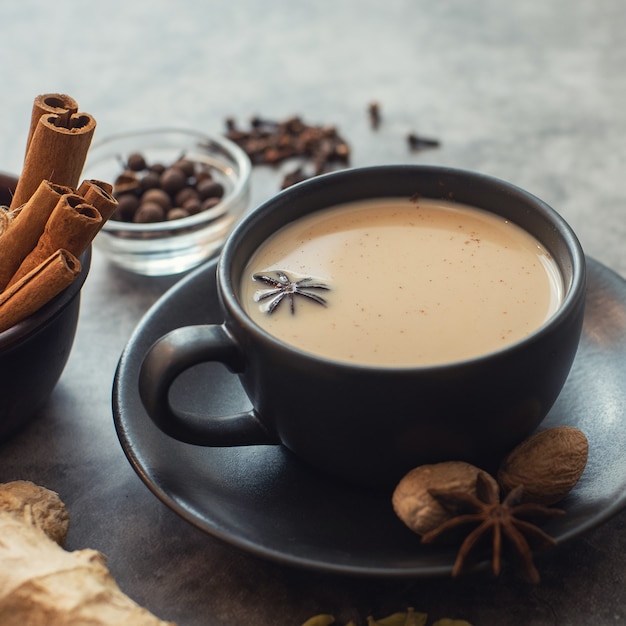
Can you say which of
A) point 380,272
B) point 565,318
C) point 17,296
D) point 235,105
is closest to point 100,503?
point 17,296

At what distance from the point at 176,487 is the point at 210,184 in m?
0.73

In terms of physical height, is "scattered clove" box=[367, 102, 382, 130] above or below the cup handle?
below

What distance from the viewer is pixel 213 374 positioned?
3.78ft

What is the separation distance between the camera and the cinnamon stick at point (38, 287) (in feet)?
3.28

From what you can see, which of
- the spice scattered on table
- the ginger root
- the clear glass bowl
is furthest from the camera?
the spice scattered on table

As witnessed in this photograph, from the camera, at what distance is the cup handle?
0.92m

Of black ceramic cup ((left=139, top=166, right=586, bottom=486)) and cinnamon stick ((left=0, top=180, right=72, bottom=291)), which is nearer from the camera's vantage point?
black ceramic cup ((left=139, top=166, right=586, bottom=486))

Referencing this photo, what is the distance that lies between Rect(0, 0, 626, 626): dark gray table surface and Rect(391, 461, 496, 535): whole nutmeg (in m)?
0.08

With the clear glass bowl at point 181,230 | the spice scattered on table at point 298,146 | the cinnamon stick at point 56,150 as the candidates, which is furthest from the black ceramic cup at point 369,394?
the spice scattered on table at point 298,146

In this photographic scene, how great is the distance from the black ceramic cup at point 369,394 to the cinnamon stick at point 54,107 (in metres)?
0.25

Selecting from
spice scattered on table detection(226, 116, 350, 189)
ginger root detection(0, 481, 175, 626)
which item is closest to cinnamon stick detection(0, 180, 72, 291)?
ginger root detection(0, 481, 175, 626)

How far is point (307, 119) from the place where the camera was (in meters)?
1.93

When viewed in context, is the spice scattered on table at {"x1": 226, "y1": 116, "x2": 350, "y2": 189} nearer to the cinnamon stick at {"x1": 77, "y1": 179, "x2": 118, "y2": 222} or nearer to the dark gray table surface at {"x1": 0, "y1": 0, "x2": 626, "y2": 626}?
the dark gray table surface at {"x1": 0, "y1": 0, "x2": 626, "y2": 626}

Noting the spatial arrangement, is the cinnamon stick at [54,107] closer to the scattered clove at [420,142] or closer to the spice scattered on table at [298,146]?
the spice scattered on table at [298,146]
